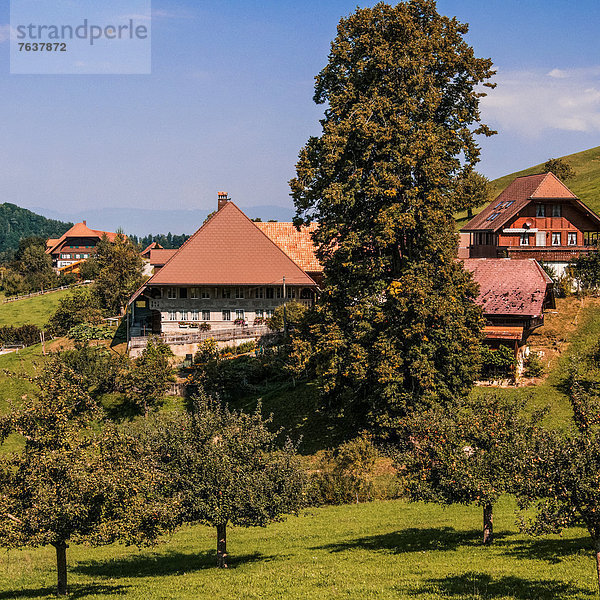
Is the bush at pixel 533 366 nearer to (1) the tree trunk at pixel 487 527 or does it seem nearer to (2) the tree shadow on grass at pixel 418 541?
(2) the tree shadow on grass at pixel 418 541

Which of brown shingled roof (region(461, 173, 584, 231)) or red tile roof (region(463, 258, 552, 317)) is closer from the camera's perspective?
red tile roof (region(463, 258, 552, 317))

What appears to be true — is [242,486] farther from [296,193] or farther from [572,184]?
[572,184]

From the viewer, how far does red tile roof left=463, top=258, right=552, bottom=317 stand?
40.8 m

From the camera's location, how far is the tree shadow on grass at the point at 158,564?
2236 cm

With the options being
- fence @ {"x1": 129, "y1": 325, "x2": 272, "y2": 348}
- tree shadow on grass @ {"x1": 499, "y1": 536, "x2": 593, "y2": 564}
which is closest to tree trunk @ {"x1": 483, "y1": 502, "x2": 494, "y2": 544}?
tree shadow on grass @ {"x1": 499, "y1": 536, "x2": 593, "y2": 564}

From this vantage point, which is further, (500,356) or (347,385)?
(500,356)

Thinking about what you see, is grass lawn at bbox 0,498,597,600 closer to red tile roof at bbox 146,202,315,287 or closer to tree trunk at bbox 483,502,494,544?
tree trunk at bbox 483,502,494,544

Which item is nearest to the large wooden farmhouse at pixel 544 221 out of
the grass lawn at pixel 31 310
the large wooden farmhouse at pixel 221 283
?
the large wooden farmhouse at pixel 221 283

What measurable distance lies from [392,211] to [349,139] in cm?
489

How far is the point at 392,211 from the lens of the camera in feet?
108

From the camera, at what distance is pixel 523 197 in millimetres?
58812

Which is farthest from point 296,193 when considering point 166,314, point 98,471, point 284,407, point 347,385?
point 166,314

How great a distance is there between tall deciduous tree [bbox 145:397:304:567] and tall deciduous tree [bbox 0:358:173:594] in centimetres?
136

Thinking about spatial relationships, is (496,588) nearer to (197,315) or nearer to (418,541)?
(418,541)
